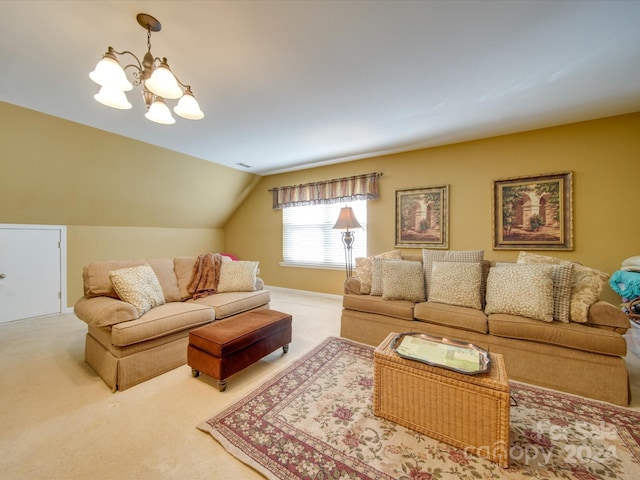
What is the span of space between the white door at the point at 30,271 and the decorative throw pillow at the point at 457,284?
16.3ft

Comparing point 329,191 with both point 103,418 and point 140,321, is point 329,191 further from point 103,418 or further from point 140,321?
point 103,418

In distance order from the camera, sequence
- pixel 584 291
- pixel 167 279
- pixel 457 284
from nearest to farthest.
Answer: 1. pixel 584 291
2. pixel 457 284
3. pixel 167 279

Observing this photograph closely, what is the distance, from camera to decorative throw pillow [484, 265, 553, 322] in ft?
6.48

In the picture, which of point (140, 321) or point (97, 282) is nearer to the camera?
point (140, 321)

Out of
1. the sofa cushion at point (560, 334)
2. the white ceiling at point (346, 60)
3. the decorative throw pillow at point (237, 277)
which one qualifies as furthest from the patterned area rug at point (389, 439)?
the white ceiling at point (346, 60)

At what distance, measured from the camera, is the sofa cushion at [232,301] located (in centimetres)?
254

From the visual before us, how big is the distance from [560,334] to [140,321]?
3232mm

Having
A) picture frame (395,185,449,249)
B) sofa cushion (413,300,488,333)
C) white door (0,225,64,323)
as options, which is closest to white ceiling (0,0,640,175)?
picture frame (395,185,449,249)

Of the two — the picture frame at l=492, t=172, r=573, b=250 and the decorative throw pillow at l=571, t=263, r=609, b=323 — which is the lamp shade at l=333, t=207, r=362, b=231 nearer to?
the picture frame at l=492, t=172, r=573, b=250


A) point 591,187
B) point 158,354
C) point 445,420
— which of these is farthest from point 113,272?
point 591,187

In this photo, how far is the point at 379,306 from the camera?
8.52 ft

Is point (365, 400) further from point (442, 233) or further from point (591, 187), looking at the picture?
point (591, 187)

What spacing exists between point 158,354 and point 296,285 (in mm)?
3003

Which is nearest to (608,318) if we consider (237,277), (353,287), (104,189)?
(353,287)
